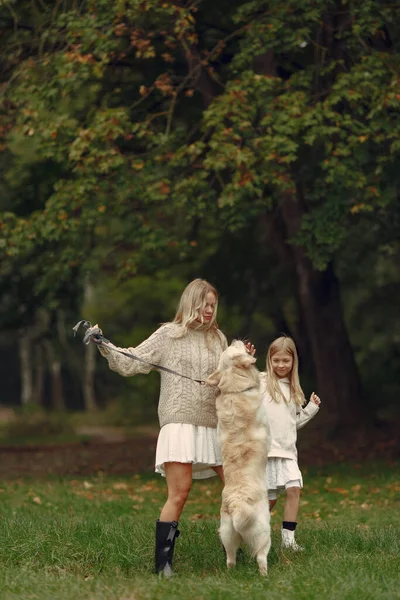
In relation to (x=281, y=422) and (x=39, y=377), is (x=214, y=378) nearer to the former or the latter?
(x=281, y=422)

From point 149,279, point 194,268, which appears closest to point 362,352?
point 194,268

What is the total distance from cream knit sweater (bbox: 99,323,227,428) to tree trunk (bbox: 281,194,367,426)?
1174 cm

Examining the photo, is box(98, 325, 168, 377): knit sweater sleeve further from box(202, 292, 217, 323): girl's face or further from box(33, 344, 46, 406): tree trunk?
box(33, 344, 46, 406): tree trunk

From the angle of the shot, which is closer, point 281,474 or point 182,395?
point 182,395

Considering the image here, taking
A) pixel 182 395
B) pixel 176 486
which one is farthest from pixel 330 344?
pixel 176 486

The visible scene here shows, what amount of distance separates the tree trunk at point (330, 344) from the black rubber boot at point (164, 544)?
12271mm

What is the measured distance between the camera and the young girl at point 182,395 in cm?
805

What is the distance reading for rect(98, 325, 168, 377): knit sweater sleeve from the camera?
806 centimetres

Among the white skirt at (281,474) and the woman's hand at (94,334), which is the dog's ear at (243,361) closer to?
the woman's hand at (94,334)

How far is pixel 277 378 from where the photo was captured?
898 centimetres

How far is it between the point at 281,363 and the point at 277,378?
146 mm

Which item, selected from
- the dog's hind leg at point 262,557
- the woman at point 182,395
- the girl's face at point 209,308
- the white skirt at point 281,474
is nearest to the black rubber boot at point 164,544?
the woman at point 182,395

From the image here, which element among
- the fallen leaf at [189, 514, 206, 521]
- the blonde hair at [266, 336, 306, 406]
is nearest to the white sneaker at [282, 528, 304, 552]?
the blonde hair at [266, 336, 306, 406]

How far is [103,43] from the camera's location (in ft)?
48.0
